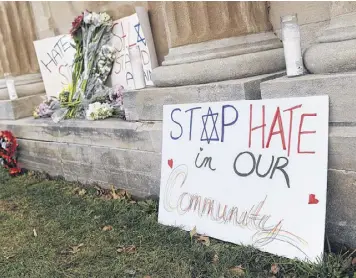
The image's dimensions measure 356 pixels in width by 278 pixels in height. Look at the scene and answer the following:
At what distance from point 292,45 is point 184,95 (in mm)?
973

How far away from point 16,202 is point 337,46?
365 cm

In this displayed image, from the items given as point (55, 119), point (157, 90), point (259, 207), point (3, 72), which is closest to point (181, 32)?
point (157, 90)

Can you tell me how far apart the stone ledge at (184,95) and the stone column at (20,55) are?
9.92 feet

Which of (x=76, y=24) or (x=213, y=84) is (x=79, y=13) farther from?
(x=213, y=84)

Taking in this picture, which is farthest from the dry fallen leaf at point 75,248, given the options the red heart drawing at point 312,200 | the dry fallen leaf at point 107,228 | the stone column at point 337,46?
the stone column at point 337,46

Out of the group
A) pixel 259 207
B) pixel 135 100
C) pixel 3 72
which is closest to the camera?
pixel 259 207

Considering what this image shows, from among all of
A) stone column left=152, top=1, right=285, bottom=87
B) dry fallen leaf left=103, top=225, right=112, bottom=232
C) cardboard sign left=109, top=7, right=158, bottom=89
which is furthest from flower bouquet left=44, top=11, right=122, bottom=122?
dry fallen leaf left=103, top=225, right=112, bottom=232

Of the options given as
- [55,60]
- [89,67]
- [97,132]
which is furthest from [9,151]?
[97,132]

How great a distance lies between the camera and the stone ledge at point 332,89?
2.47m

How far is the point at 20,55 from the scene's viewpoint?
6.59 meters

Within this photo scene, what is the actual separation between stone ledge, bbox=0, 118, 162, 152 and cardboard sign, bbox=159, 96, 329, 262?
30cm

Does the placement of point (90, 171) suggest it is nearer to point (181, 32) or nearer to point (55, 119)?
point (55, 119)

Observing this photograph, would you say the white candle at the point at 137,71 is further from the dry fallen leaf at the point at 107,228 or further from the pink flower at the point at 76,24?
the dry fallen leaf at the point at 107,228

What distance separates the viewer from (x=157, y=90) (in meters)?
3.68
